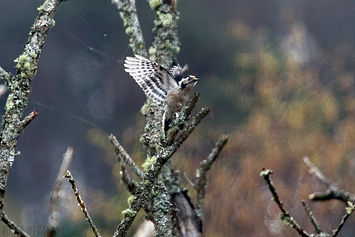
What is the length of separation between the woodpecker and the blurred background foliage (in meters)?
1.18

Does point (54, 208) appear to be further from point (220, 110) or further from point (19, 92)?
point (220, 110)

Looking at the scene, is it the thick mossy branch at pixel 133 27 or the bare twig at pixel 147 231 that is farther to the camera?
the thick mossy branch at pixel 133 27

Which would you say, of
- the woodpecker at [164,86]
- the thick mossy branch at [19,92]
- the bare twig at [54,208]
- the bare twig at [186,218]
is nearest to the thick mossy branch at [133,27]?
the woodpecker at [164,86]

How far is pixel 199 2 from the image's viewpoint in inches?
146

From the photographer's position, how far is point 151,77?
1.47 m

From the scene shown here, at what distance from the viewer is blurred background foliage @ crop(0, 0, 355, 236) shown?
108 inches

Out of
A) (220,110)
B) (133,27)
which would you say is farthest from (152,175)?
(220,110)

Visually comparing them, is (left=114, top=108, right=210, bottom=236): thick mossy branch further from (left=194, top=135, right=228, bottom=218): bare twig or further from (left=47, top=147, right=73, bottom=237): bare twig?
(left=194, top=135, right=228, bottom=218): bare twig

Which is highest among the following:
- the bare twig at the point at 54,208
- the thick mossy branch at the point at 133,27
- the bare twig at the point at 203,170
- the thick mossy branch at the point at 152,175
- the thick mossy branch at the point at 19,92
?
the thick mossy branch at the point at 133,27

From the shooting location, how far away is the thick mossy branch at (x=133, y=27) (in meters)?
1.68

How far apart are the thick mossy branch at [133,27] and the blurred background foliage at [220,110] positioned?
1042 millimetres

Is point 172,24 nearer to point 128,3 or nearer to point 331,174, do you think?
point 128,3

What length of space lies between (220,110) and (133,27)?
5.33ft

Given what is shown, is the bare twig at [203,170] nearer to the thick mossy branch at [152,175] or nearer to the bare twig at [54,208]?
the thick mossy branch at [152,175]
